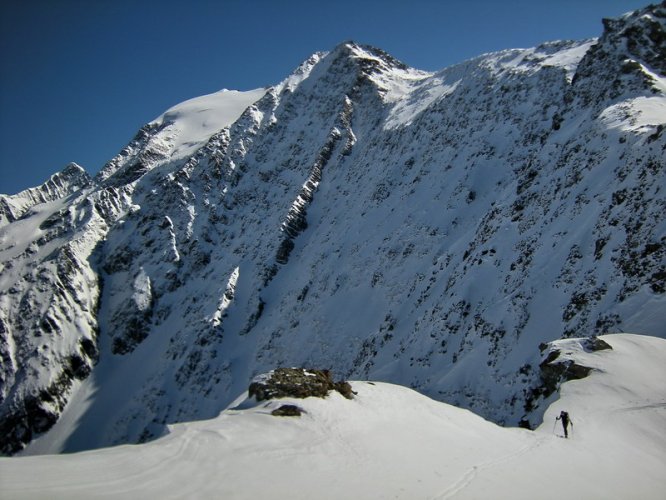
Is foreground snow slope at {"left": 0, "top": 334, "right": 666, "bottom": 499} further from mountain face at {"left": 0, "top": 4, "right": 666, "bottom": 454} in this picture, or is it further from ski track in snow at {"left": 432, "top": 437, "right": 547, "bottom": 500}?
mountain face at {"left": 0, "top": 4, "right": 666, "bottom": 454}

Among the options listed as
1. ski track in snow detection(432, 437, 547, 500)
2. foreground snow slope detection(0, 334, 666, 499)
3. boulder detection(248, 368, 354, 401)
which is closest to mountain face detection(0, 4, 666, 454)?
foreground snow slope detection(0, 334, 666, 499)

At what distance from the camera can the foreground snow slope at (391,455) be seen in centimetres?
991

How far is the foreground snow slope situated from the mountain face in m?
4.34

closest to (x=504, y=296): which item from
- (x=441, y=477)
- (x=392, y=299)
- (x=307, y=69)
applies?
(x=392, y=299)

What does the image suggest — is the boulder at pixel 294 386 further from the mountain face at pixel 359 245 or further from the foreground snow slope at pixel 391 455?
the mountain face at pixel 359 245

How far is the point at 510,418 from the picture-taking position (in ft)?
74.6

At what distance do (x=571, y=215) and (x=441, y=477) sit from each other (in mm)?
23198

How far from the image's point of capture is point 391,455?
12734 mm

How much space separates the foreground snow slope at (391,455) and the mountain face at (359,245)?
4.34m

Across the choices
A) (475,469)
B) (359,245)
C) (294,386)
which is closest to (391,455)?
(475,469)

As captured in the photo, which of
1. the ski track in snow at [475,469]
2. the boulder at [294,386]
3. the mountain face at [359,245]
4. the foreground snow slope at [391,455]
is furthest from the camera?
the mountain face at [359,245]

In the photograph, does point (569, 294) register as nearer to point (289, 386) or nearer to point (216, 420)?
point (289, 386)

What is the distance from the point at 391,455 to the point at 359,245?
40.1 meters

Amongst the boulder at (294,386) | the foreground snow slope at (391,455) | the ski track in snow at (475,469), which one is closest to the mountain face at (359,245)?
the foreground snow slope at (391,455)
